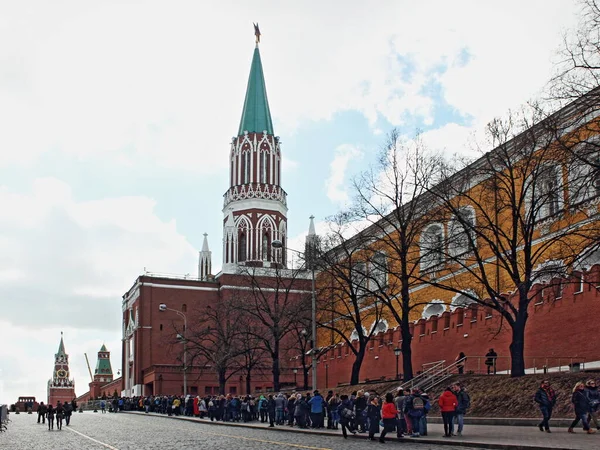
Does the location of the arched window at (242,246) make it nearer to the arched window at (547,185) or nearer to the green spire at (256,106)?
the green spire at (256,106)

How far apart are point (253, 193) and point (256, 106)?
31.4ft

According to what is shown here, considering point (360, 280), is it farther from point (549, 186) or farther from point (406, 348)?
point (549, 186)

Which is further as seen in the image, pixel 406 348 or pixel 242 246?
pixel 242 246

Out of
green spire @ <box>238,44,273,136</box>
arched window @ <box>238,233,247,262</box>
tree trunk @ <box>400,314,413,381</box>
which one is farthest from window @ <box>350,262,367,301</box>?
green spire @ <box>238,44,273,136</box>

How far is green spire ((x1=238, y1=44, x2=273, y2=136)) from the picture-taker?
289 ft

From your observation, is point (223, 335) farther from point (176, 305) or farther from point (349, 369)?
point (176, 305)

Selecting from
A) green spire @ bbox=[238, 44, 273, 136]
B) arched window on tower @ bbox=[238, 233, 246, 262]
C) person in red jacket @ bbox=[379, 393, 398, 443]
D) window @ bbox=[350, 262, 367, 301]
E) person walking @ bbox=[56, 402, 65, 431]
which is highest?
green spire @ bbox=[238, 44, 273, 136]

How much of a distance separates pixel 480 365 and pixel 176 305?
46611mm

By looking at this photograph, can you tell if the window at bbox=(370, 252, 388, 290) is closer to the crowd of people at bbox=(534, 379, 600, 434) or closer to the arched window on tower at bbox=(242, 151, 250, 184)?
the crowd of people at bbox=(534, 379, 600, 434)

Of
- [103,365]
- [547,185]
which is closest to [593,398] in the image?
[547,185]

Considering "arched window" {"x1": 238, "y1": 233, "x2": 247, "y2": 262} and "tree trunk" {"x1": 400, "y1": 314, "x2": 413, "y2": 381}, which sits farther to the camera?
"arched window" {"x1": 238, "y1": 233, "x2": 247, "y2": 262}

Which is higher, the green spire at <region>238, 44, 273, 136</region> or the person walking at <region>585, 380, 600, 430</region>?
the green spire at <region>238, 44, 273, 136</region>

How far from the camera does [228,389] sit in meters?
78.2

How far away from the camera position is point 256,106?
8900 centimetres
